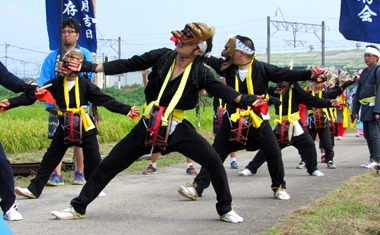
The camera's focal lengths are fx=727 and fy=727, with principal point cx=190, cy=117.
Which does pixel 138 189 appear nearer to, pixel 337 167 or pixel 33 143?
pixel 337 167

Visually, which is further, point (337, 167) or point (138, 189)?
point (337, 167)

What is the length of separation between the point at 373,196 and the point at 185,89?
290cm

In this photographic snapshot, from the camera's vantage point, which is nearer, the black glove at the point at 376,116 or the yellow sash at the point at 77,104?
the yellow sash at the point at 77,104

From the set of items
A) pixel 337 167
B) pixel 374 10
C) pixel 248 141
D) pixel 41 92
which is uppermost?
pixel 374 10

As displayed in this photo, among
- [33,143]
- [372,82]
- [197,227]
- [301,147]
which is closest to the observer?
[197,227]

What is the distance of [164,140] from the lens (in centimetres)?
685

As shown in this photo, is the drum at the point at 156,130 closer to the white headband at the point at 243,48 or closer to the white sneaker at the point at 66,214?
the white sneaker at the point at 66,214

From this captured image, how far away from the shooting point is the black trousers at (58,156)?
27.7 feet

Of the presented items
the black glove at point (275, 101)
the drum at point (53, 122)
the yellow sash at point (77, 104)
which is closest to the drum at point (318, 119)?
the black glove at point (275, 101)

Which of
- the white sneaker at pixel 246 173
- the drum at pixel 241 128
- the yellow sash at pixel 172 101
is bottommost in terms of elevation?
the white sneaker at pixel 246 173

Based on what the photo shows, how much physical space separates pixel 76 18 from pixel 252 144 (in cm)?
340

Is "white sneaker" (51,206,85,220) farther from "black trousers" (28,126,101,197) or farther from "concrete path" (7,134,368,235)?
"black trousers" (28,126,101,197)

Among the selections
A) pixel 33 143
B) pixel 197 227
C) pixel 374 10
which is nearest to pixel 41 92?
pixel 197 227

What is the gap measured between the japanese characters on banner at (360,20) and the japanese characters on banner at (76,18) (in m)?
3.91
